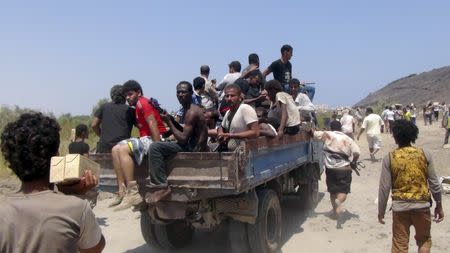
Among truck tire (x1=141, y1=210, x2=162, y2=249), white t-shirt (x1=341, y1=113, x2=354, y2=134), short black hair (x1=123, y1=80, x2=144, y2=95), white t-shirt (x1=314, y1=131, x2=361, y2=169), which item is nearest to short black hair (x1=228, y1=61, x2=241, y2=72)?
white t-shirt (x1=314, y1=131, x2=361, y2=169)

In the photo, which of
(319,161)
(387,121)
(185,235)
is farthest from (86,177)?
(387,121)

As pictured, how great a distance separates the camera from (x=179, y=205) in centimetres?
496

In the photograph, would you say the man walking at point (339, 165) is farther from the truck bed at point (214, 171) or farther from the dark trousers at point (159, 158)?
the dark trousers at point (159, 158)

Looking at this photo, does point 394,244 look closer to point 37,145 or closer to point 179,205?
point 179,205

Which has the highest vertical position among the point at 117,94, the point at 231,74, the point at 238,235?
the point at 231,74

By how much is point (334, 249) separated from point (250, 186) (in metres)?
2.14

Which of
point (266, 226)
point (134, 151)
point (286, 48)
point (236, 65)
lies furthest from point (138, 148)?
point (286, 48)

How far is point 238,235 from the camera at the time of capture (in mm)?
5449

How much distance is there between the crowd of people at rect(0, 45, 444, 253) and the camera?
6.63 ft

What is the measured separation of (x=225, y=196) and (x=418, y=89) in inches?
2095

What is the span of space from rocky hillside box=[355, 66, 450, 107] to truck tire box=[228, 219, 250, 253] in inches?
1626

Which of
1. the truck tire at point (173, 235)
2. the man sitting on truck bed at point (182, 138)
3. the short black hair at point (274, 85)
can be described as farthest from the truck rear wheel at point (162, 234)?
the short black hair at point (274, 85)

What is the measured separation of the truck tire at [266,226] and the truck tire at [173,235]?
3.26 ft

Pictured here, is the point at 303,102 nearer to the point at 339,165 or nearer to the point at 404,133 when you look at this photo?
the point at 339,165
